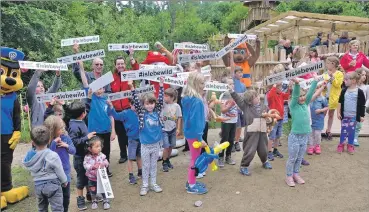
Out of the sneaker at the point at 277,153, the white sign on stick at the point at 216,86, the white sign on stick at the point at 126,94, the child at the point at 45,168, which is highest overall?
the white sign on stick at the point at 216,86

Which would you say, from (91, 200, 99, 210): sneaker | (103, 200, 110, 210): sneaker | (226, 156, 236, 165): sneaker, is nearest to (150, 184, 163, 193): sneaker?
(103, 200, 110, 210): sneaker

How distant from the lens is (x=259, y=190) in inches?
206

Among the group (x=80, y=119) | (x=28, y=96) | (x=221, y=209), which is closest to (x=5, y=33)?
(x=28, y=96)

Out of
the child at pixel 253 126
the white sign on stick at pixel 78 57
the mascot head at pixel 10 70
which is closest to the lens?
the mascot head at pixel 10 70

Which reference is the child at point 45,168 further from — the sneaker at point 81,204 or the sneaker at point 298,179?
the sneaker at point 298,179

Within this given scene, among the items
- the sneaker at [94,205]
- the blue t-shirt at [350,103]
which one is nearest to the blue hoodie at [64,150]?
the sneaker at [94,205]

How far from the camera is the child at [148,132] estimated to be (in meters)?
5.05

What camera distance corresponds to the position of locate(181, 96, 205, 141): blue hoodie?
4887 millimetres

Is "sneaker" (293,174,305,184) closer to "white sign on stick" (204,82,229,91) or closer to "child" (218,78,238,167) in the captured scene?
"child" (218,78,238,167)

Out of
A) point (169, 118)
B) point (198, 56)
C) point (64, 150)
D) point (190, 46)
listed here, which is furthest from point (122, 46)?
point (64, 150)

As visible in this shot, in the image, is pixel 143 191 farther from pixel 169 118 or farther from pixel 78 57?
pixel 78 57

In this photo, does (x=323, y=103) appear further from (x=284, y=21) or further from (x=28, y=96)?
(x=284, y=21)

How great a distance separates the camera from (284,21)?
13.7 meters

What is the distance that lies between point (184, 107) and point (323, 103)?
3.12 metres
